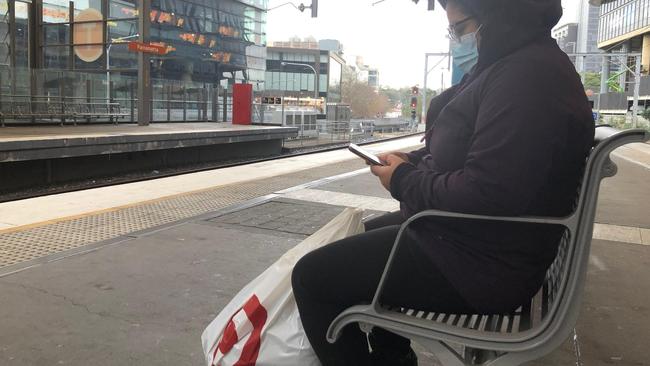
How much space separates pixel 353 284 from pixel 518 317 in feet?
1.69

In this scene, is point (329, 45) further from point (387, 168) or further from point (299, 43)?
point (387, 168)

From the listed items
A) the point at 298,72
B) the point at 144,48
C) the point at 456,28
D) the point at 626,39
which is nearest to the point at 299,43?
the point at 298,72

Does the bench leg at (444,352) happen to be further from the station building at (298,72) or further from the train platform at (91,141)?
the station building at (298,72)

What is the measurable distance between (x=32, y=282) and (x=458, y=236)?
3.19 m

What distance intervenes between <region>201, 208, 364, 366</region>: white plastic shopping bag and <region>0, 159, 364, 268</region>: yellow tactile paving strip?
2958 millimetres

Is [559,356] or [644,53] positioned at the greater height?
[644,53]

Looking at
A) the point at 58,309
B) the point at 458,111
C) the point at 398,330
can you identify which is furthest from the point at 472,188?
the point at 58,309

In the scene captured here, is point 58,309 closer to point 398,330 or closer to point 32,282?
point 32,282

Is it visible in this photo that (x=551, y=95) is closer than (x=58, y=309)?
Yes

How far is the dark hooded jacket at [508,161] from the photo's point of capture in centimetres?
149

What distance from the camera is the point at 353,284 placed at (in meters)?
1.71

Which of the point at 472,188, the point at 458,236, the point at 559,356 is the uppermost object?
the point at 472,188

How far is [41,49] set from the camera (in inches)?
772

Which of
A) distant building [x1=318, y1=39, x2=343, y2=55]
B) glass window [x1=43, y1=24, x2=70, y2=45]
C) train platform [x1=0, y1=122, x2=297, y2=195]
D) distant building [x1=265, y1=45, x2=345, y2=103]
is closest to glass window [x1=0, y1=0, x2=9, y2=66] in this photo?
glass window [x1=43, y1=24, x2=70, y2=45]
